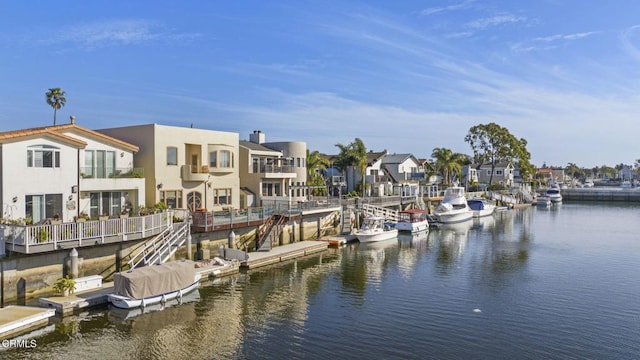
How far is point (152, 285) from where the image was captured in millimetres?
23938

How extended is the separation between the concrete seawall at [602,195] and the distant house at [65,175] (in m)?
122

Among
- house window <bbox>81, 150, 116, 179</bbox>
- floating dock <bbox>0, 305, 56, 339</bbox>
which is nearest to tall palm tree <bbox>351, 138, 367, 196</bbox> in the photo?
house window <bbox>81, 150, 116, 179</bbox>

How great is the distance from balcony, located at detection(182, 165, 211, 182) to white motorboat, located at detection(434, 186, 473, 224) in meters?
37.6

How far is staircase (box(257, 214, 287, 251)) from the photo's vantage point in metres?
38.2

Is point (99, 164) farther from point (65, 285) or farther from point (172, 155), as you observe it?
point (65, 285)

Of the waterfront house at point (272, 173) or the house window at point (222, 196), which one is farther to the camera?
the waterfront house at point (272, 173)

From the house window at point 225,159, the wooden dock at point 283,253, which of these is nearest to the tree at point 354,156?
the wooden dock at point 283,253

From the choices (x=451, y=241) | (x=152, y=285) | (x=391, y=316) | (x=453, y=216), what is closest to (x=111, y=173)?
(x=152, y=285)

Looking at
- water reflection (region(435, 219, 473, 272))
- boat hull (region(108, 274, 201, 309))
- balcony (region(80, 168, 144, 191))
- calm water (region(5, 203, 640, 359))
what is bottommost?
calm water (region(5, 203, 640, 359))

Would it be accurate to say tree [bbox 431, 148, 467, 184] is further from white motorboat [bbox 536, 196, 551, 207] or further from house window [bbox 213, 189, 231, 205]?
house window [bbox 213, 189, 231, 205]

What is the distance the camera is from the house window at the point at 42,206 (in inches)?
1029

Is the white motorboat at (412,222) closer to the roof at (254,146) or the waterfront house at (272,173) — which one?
the waterfront house at (272,173)

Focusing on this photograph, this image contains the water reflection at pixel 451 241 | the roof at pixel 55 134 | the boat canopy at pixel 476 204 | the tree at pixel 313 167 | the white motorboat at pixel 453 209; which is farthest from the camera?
the boat canopy at pixel 476 204

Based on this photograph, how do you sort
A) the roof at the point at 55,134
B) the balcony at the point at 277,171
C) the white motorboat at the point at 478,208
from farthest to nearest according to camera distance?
the white motorboat at the point at 478,208 → the balcony at the point at 277,171 → the roof at the point at 55,134
